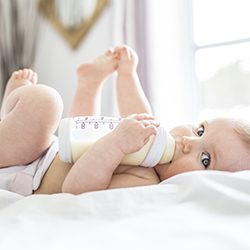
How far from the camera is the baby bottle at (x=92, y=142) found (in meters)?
0.95

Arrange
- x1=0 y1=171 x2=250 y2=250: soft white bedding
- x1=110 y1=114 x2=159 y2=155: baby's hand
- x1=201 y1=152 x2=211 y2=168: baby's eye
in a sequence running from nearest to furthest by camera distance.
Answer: x1=0 y1=171 x2=250 y2=250: soft white bedding < x1=110 y1=114 x2=159 y2=155: baby's hand < x1=201 y1=152 x2=211 y2=168: baby's eye

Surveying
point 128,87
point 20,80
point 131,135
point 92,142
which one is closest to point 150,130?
point 131,135

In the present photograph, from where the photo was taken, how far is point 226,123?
990mm

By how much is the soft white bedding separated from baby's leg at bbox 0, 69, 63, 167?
0.69 feet

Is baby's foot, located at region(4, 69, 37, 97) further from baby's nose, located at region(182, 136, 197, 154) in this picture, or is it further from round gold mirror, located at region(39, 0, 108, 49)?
round gold mirror, located at region(39, 0, 108, 49)

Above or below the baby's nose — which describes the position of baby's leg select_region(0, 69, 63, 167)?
above

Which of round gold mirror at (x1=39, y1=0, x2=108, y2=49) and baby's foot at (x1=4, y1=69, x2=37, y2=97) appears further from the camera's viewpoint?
round gold mirror at (x1=39, y1=0, x2=108, y2=49)

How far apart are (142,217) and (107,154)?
0.75ft

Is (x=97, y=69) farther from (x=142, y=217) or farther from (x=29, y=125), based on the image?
(x=142, y=217)

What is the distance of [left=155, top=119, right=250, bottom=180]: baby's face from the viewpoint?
3.11 feet

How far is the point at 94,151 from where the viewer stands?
0.89 m

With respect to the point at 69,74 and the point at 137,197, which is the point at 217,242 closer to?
the point at 137,197

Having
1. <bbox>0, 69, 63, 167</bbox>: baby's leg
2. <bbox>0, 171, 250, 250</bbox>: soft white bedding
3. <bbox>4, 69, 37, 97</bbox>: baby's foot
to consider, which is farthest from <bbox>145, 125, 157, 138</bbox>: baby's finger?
<bbox>4, 69, 37, 97</bbox>: baby's foot

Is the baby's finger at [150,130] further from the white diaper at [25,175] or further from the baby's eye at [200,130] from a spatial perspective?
the white diaper at [25,175]
